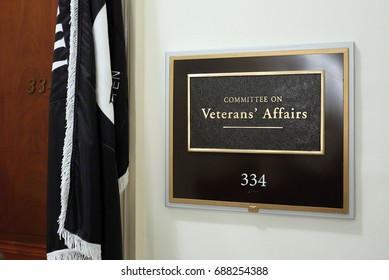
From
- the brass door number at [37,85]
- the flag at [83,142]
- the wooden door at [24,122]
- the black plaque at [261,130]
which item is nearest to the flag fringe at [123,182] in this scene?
the flag at [83,142]

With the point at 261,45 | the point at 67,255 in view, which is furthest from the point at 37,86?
the point at 261,45

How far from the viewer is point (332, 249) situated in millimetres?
1369

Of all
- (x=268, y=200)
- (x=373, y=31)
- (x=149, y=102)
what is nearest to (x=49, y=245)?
(x=149, y=102)

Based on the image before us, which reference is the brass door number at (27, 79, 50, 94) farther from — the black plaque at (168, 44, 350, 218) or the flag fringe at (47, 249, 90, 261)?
the flag fringe at (47, 249, 90, 261)

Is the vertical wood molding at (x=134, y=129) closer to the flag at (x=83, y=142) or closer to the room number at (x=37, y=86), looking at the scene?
the flag at (x=83, y=142)

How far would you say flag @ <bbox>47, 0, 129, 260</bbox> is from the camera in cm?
130

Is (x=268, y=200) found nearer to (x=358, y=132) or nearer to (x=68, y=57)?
(x=358, y=132)

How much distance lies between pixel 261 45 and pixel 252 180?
46cm

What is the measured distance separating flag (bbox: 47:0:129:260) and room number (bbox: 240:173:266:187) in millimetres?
426

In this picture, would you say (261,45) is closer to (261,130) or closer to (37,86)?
(261,130)

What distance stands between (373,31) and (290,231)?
699mm

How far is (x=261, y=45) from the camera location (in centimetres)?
144

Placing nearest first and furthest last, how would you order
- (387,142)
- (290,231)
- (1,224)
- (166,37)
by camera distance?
(387,142)
(290,231)
(166,37)
(1,224)

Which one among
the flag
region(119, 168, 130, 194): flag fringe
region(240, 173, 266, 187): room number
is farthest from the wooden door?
region(240, 173, 266, 187): room number
